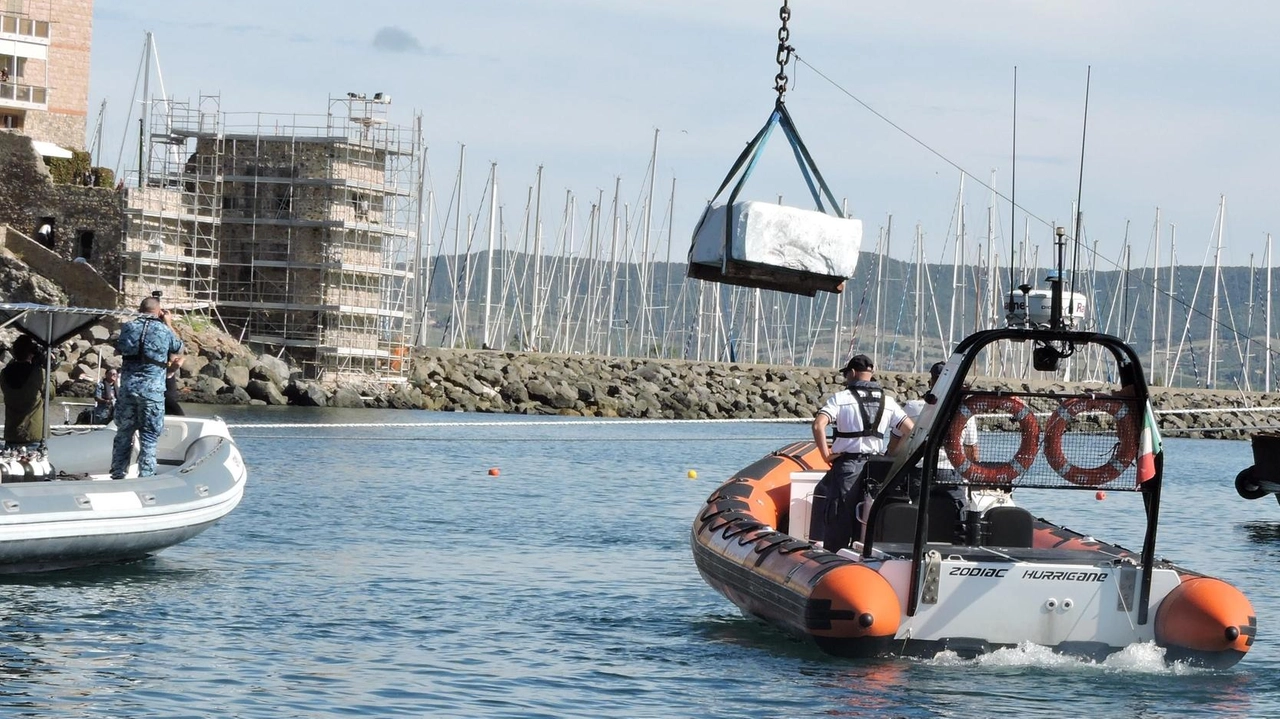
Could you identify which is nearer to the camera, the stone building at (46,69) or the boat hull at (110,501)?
the boat hull at (110,501)

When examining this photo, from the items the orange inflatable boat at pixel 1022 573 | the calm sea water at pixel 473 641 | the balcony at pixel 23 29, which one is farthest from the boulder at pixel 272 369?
the orange inflatable boat at pixel 1022 573

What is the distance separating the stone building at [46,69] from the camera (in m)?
64.2

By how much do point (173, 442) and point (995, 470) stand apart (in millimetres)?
8535

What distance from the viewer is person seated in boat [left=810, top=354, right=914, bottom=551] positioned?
11.6 meters

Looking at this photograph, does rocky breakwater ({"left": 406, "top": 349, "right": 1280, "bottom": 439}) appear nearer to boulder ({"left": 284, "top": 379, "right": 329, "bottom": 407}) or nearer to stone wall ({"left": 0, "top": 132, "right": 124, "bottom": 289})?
boulder ({"left": 284, "top": 379, "right": 329, "bottom": 407})

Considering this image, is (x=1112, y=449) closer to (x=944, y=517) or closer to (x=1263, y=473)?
(x=944, y=517)

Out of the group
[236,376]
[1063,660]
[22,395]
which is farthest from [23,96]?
[1063,660]

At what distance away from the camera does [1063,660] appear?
33.9 feet

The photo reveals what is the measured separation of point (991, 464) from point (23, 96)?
60.4 m

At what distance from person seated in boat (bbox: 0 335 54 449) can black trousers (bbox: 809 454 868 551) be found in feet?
20.8

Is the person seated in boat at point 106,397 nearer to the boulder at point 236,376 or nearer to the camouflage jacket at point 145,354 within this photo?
the camouflage jacket at point 145,354

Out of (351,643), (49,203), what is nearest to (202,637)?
(351,643)

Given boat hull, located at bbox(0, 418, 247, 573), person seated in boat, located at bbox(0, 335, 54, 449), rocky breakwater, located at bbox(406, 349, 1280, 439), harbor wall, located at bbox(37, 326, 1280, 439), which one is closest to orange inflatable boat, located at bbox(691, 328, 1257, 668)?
boat hull, located at bbox(0, 418, 247, 573)

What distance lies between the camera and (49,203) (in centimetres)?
6003
